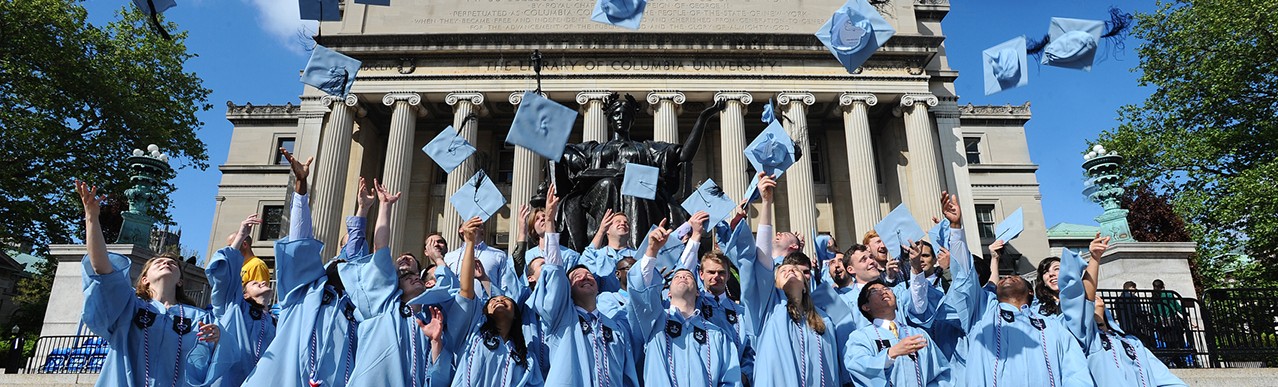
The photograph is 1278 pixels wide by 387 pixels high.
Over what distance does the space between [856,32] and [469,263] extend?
6593mm

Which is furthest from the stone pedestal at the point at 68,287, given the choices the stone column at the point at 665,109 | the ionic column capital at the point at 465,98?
the stone column at the point at 665,109

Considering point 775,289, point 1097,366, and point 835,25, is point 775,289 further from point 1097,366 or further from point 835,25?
point 835,25

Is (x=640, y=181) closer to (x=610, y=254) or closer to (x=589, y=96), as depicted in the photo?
(x=610, y=254)

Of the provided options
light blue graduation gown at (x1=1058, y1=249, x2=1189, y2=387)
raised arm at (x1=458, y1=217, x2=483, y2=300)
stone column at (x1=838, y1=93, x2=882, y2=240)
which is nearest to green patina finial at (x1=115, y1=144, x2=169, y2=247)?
raised arm at (x1=458, y1=217, x2=483, y2=300)

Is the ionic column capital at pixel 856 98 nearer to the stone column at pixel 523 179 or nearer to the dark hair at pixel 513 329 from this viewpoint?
the stone column at pixel 523 179

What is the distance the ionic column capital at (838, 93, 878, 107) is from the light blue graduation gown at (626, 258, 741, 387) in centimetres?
2695

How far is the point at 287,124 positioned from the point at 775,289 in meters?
37.6

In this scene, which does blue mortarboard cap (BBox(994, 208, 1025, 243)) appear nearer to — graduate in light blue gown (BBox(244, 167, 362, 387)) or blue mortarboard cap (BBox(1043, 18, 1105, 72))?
blue mortarboard cap (BBox(1043, 18, 1105, 72))

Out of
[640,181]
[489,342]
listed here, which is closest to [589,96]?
[640,181]

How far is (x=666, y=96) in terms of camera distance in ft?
98.8

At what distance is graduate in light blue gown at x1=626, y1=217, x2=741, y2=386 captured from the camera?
4.91 meters

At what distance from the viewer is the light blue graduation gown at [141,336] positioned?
14.2 feet

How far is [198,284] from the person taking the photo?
62.5 feet

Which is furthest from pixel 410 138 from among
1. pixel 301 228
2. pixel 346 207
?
pixel 301 228
